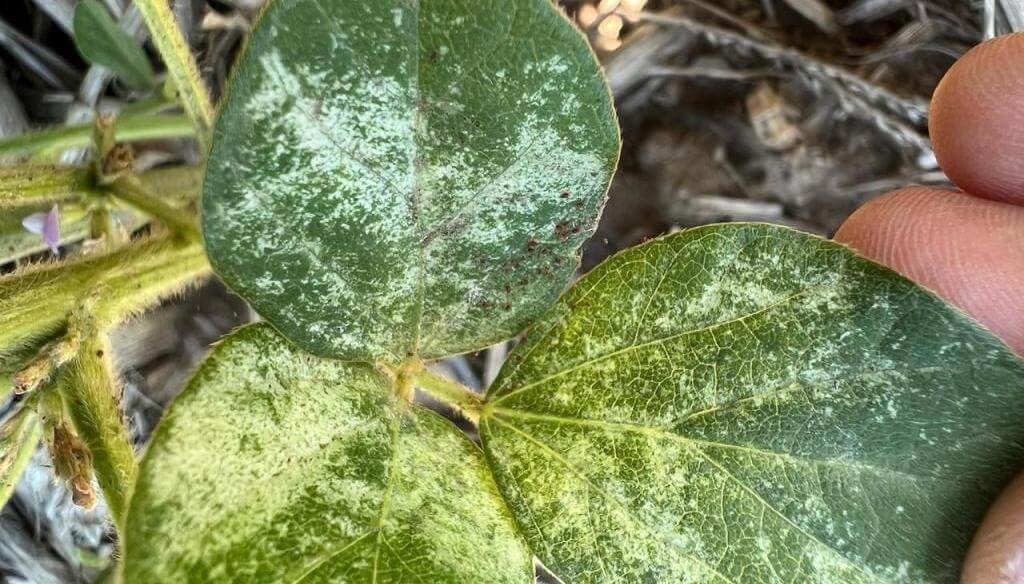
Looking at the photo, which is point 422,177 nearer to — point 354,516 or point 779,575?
point 354,516

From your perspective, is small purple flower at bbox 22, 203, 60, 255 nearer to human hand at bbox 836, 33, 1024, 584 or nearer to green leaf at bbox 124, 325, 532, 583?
green leaf at bbox 124, 325, 532, 583

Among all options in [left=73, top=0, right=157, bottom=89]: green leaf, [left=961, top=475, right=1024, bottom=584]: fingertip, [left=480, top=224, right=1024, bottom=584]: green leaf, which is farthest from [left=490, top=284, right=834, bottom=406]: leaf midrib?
[left=73, top=0, right=157, bottom=89]: green leaf

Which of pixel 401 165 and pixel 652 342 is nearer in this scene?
pixel 401 165

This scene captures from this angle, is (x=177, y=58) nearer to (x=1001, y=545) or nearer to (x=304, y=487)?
(x=304, y=487)

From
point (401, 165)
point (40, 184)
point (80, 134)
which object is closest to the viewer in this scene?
point (401, 165)

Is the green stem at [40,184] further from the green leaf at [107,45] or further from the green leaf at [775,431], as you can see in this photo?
the green leaf at [775,431]

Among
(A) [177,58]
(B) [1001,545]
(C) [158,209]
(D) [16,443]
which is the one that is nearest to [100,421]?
(D) [16,443]

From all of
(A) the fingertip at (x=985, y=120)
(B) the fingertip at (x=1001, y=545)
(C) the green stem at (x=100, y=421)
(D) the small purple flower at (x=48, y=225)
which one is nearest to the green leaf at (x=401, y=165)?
(C) the green stem at (x=100, y=421)

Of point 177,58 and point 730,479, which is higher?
point 177,58
